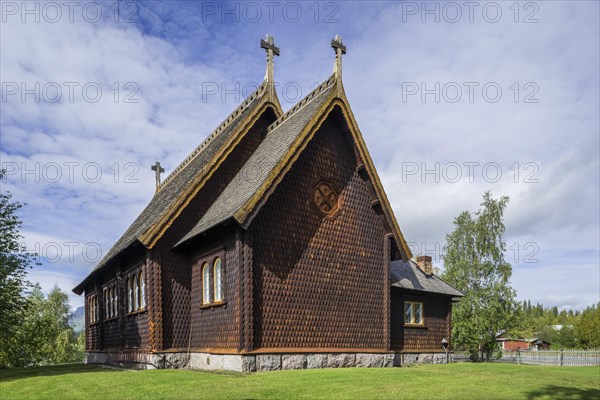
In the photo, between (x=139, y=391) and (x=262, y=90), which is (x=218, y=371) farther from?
(x=262, y=90)

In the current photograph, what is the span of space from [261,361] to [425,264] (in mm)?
15228

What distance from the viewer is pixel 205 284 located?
20.5m

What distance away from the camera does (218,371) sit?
17703 millimetres

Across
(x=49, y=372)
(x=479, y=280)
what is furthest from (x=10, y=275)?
(x=479, y=280)

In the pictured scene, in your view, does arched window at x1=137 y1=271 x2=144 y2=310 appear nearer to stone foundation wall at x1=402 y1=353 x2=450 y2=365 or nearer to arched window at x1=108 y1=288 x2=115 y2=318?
arched window at x1=108 y1=288 x2=115 y2=318

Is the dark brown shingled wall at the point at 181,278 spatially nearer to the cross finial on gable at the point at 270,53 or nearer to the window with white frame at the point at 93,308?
the cross finial on gable at the point at 270,53

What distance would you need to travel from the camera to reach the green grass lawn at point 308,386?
41.5ft

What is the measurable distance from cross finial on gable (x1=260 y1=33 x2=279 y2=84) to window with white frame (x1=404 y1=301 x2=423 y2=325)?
1316 centimetres

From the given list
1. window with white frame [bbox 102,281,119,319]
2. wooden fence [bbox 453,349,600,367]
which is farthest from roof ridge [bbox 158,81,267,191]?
wooden fence [bbox 453,349,600,367]

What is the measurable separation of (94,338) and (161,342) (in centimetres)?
1383

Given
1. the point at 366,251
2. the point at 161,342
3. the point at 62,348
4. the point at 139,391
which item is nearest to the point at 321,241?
the point at 366,251

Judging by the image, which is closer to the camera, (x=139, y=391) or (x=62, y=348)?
(x=139, y=391)

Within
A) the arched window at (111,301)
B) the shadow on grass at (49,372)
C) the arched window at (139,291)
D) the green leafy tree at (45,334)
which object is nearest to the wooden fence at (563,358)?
the arched window at (111,301)

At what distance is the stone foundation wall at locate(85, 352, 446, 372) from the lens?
17.3 meters
